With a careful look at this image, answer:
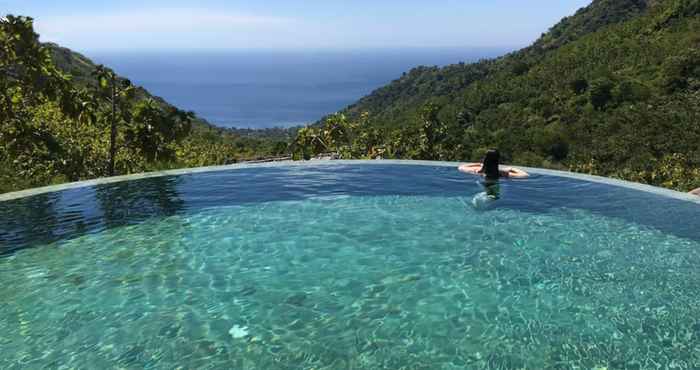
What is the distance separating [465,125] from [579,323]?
7550 centimetres

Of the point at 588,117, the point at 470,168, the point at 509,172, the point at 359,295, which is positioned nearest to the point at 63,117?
the point at 470,168

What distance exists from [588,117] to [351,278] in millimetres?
65508

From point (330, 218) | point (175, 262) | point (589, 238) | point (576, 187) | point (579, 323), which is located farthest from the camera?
point (576, 187)

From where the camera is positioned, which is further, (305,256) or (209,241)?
(209,241)

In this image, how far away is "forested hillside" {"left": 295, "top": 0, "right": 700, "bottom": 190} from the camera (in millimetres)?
38406

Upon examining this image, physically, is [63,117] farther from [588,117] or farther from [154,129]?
[588,117]

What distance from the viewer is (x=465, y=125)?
8056 centimetres

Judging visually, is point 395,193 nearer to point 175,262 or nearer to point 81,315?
point 175,262

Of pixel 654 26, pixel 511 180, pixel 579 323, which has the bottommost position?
pixel 579 323

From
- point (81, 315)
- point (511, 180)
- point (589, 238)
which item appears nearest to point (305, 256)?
point (81, 315)

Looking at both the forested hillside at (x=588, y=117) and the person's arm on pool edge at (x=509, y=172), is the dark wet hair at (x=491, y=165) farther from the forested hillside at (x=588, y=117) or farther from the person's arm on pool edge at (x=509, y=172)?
the forested hillside at (x=588, y=117)

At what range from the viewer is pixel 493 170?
15.5 metres

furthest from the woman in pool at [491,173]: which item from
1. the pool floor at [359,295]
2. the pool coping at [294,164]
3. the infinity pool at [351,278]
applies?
the pool floor at [359,295]

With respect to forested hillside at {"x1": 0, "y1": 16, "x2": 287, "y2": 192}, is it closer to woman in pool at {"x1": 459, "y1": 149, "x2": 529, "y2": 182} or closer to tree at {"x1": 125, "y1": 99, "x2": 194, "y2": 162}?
tree at {"x1": 125, "y1": 99, "x2": 194, "y2": 162}
